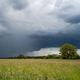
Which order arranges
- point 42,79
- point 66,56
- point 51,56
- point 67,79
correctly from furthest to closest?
point 51,56 < point 66,56 < point 67,79 < point 42,79

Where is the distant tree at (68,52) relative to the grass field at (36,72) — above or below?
above

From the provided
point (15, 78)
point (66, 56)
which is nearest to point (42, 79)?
point (15, 78)

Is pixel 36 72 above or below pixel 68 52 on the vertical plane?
below

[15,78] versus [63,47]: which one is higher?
[63,47]

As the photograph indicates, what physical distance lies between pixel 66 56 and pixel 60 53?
146 inches

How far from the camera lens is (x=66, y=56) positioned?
11462 cm

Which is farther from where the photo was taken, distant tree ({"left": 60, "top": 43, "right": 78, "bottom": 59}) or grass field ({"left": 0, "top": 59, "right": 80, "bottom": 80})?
distant tree ({"left": 60, "top": 43, "right": 78, "bottom": 59})

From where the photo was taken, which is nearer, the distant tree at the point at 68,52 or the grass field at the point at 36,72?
the grass field at the point at 36,72

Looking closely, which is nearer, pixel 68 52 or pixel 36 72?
pixel 36 72

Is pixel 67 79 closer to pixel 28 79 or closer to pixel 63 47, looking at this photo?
pixel 28 79

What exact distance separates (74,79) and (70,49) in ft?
322

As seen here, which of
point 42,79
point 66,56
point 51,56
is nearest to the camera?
point 42,79

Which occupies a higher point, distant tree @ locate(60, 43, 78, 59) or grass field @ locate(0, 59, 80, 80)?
distant tree @ locate(60, 43, 78, 59)

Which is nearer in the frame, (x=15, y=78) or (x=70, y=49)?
(x=15, y=78)
